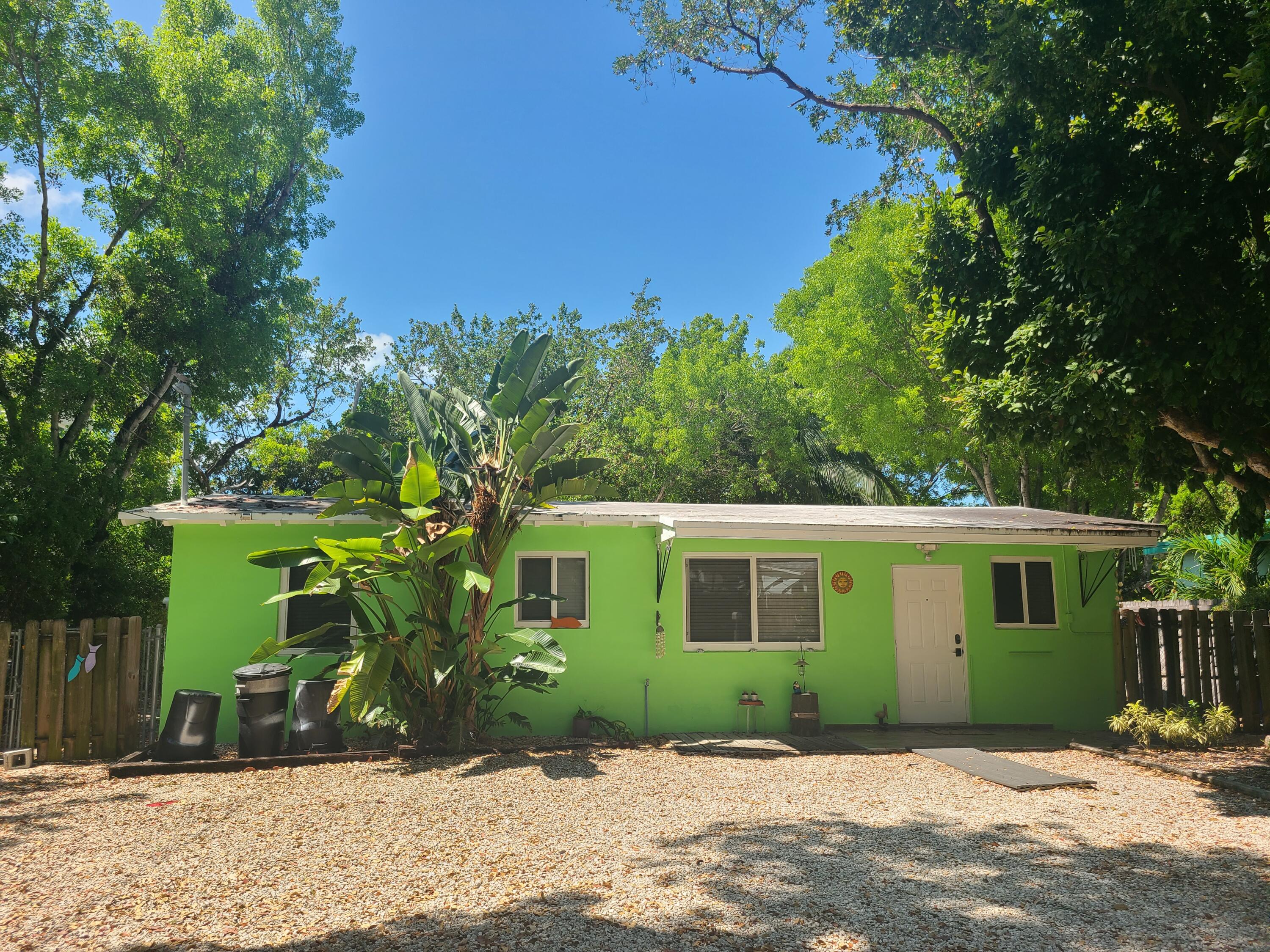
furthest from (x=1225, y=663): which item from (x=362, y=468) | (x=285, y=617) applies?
(x=285, y=617)

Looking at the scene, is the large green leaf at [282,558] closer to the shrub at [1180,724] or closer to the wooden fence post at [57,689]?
the wooden fence post at [57,689]

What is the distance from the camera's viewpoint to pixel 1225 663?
974cm

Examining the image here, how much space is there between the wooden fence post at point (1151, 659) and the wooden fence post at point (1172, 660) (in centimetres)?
14

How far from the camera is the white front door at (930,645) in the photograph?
1091 cm

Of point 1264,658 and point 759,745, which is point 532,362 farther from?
point 1264,658

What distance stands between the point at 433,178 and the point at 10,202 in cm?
1176

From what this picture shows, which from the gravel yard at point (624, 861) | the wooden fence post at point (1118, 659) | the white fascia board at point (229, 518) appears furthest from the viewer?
the wooden fence post at point (1118, 659)

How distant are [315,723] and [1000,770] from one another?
23.4 feet

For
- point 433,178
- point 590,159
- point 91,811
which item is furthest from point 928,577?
point 433,178

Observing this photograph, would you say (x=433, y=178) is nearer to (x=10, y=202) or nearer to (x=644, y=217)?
(x=644, y=217)

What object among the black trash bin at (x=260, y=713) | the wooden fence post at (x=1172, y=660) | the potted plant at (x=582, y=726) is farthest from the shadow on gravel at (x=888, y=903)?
the wooden fence post at (x=1172, y=660)

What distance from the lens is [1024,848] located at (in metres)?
5.38

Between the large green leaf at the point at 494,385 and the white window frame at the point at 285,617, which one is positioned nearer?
the white window frame at the point at 285,617

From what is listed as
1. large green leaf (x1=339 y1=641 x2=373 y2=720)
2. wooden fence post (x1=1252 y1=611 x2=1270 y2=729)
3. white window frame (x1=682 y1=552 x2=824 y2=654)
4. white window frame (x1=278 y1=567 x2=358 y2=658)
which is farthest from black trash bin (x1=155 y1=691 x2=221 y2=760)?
wooden fence post (x1=1252 y1=611 x2=1270 y2=729)
